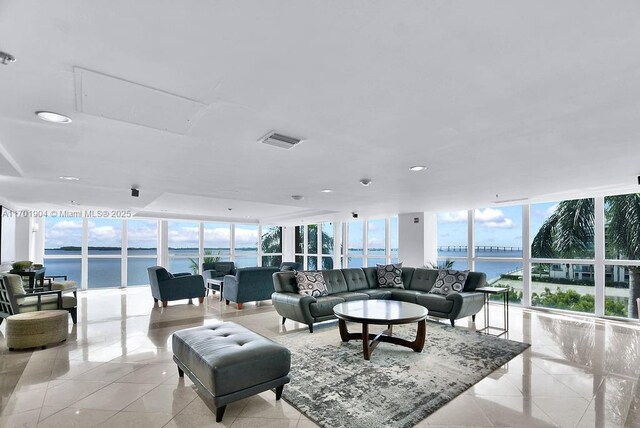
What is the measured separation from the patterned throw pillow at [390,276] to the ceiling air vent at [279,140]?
4317mm

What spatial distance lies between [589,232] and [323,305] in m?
5.30

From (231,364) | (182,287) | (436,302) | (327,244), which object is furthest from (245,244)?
(231,364)

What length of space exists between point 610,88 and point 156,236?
11357 mm

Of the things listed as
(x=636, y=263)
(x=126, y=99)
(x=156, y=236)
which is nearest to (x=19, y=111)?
(x=126, y=99)

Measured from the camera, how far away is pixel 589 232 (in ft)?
20.7

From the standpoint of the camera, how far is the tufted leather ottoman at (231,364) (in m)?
2.42

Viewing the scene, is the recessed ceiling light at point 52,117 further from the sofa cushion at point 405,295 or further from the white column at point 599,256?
the white column at point 599,256

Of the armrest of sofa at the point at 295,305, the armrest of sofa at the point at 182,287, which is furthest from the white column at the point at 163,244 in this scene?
the armrest of sofa at the point at 295,305

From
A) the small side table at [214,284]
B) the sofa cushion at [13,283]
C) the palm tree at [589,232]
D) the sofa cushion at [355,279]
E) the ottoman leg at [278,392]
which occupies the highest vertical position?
the palm tree at [589,232]

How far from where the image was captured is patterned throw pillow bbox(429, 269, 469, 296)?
5.50 m

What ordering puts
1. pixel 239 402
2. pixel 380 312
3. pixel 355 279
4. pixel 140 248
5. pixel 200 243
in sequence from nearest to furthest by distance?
pixel 239 402
pixel 380 312
pixel 355 279
pixel 140 248
pixel 200 243

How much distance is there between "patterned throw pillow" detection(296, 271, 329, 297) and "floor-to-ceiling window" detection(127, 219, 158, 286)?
679 centimetres

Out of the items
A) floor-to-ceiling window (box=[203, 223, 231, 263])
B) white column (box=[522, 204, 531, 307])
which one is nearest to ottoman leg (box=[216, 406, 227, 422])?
white column (box=[522, 204, 531, 307])

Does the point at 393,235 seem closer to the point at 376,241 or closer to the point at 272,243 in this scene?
the point at 376,241
